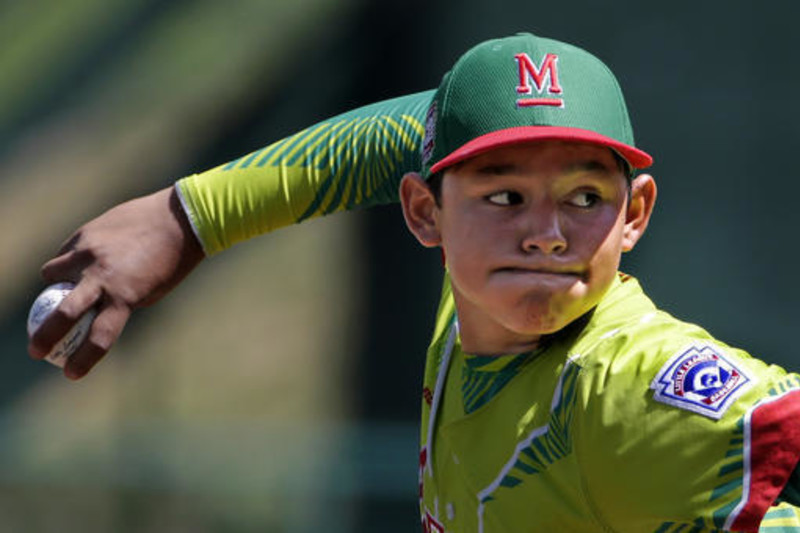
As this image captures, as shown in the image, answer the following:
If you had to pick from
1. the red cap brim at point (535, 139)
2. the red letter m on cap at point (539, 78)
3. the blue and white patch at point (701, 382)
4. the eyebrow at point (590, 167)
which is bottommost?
the blue and white patch at point (701, 382)

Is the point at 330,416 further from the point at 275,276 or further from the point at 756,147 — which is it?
the point at 756,147

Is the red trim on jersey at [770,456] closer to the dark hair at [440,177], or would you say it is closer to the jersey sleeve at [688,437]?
the jersey sleeve at [688,437]

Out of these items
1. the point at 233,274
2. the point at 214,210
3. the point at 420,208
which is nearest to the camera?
the point at 420,208

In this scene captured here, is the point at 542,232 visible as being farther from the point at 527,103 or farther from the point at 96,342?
the point at 96,342

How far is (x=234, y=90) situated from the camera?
18.7ft

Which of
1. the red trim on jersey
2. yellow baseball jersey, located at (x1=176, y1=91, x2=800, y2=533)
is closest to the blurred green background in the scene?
yellow baseball jersey, located at (x1=176, y1=91, x2=800, y2=533)

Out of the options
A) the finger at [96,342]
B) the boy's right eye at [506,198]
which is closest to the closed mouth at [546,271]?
the boy's right eye at [506,198]

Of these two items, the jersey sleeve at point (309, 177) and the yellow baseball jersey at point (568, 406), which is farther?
the jersey sleeve at point (309, 177)

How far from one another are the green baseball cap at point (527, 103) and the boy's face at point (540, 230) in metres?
0.03

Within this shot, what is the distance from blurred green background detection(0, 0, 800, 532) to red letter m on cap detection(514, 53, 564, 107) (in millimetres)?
3347

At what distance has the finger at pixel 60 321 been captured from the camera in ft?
7.66

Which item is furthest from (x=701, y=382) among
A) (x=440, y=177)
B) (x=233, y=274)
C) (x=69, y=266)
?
(x=233, y=274)

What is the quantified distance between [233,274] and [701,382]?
4.03 meters

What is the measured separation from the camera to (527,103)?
2.08m
